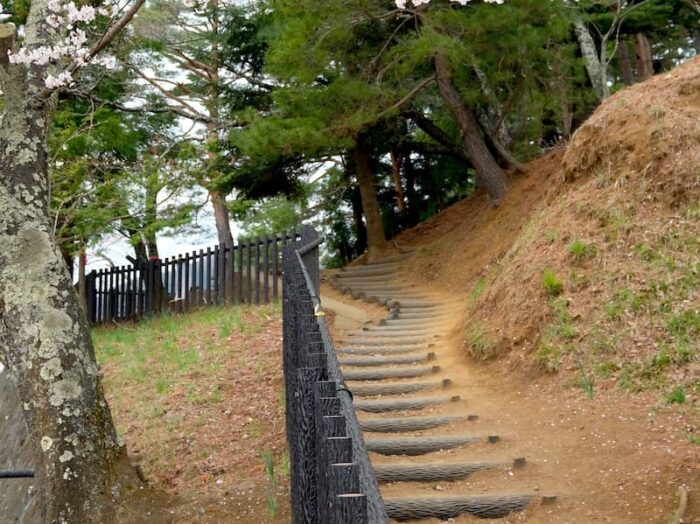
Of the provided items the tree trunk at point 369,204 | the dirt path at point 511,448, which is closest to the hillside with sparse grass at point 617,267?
the dirt path at point 511,448

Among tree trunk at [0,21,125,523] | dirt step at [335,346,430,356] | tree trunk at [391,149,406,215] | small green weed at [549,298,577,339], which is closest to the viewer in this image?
tree trunk at [0,21,125,523]

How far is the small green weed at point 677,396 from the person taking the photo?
228 inches

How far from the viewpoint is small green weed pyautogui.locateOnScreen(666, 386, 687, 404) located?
5.80 m

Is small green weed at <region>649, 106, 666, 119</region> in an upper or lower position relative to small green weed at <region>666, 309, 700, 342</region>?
upper

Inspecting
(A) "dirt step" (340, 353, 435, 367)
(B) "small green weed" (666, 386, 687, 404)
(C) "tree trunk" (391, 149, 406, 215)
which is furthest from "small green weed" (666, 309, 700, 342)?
(C) "tree trunk" (391, 149, 406, 215)

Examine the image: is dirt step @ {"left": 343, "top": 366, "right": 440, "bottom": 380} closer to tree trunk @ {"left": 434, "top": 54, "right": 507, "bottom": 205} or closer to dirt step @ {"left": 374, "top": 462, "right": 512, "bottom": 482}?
dirt step @ {"left": 374, "top": 462, "right": 512, "bottom": 482}

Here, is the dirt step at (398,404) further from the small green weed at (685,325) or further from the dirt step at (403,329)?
the dirt step at (403,329)

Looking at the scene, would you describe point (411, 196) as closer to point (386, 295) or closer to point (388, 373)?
point (386, 295)

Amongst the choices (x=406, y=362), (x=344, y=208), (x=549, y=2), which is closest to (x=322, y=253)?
(x=344, y=208)

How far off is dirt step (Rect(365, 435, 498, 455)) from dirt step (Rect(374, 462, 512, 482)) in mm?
392

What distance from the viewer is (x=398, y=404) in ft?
22.2

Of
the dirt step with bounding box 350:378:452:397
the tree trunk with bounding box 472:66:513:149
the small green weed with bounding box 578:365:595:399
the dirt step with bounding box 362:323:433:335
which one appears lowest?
the dirt step with bounding box 350:378:452:397

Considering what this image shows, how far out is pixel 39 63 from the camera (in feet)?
16.3

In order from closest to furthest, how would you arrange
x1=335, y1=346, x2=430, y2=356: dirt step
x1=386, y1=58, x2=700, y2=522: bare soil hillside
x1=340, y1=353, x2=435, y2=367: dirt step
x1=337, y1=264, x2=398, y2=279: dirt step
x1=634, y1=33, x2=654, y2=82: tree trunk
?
x1=386, y1=58, x2=700, y2=522: bare soil hillside, x1=340, y1=353, x2=435, y2=367: dirt step, x1=335, y1=346, x2=430, y2=356: dirt step, x1=337, y1=264, x2=398, y2=279: dirt step, x1=634, y1=33, x2=654, y2=82: tree trunk
